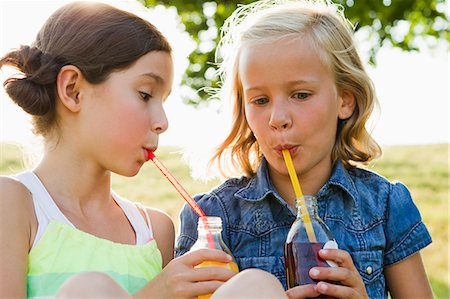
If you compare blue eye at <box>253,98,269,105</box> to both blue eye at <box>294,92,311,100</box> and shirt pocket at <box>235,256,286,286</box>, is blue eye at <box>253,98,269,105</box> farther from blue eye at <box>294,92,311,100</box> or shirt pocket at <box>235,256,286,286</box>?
shirt pocket at <box>235,256,286,286</box>

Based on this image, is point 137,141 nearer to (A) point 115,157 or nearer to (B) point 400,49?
(A) point 115,157

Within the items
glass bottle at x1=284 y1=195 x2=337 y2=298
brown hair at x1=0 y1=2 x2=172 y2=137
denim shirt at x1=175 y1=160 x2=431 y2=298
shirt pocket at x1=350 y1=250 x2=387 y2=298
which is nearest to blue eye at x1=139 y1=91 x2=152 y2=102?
brown hair at x1=0 y1=2 x2=172 y2=137

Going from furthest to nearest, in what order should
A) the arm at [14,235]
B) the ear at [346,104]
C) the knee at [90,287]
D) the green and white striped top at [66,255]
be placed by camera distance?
the ear at [346,104], the green and white striped top at [66,255], the arm at [14,235], the knee at [90,287]

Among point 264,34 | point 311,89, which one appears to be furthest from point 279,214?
point 264,34

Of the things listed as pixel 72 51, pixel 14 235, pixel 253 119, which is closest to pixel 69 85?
pixel 72 51

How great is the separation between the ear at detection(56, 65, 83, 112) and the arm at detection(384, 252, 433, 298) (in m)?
1.24

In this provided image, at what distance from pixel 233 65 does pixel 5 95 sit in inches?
32.6

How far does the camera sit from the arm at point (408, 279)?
8.75ft

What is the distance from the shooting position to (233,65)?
9.36ft

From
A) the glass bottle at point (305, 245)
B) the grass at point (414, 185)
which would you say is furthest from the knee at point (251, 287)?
the grass at point (414, 185)

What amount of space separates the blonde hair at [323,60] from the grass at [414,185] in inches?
107

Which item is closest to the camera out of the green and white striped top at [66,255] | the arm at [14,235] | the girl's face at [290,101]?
the arm at [14,235]

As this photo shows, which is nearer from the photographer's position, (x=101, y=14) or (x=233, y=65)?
(x=101, y=14)

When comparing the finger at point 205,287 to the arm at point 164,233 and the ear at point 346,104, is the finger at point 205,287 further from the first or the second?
→ the ear at point 346,104
